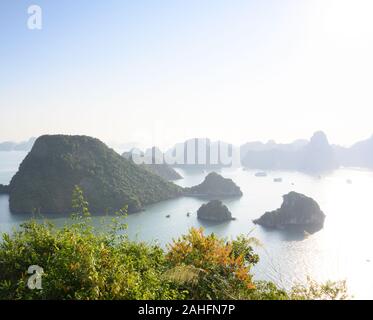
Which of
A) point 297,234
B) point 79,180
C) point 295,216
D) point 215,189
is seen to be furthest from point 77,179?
point 297,234

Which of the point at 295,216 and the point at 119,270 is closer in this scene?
the point at 119,270

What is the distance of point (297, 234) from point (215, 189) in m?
56.2

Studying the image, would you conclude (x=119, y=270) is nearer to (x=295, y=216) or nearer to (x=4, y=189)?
(x=295, y=216)

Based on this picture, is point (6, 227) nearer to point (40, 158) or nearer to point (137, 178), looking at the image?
point (40, 158)

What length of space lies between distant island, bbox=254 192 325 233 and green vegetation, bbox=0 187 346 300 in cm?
7876

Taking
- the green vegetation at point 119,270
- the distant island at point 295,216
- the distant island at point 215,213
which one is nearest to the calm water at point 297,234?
the distant island at point 215,213

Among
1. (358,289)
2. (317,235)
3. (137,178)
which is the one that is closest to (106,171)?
(137,178)

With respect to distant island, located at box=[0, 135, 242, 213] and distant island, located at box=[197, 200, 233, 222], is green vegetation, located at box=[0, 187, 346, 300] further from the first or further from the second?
distant island, located at box=[0, 135, 242, 213]

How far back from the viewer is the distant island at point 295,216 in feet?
275

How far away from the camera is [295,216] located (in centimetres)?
8469

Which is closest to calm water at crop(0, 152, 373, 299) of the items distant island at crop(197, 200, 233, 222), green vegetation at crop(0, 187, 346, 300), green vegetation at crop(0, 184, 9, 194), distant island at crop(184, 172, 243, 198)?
distant island at crop(197, 200, 233, 222)

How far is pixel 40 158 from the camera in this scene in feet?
356

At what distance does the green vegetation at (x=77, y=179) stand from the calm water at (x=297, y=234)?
586 cm

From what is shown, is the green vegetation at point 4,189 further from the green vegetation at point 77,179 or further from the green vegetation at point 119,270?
the green vegetation at point 119,270
